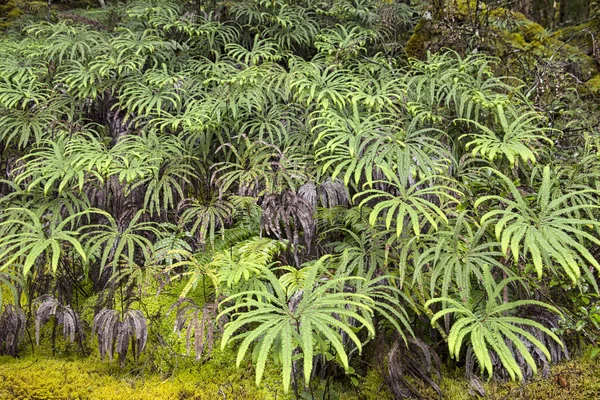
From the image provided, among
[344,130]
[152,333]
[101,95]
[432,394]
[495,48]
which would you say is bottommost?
[432,394]

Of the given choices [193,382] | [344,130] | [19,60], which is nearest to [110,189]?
[193,382]

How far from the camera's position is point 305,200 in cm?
308

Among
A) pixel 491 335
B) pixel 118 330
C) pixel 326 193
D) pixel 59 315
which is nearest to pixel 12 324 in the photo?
pixel 59 315

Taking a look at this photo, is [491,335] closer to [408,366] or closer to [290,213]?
[408,366]

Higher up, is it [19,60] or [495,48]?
[19,60]

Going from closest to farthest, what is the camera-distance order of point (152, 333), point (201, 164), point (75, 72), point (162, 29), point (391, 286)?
1. point (391, 286)
2. point (152, 333)
3. point (201, 164)
4. point (75, 72)
5. point (162, 29)

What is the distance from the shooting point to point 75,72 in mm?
4703

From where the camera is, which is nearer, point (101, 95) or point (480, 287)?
point (480, 287)

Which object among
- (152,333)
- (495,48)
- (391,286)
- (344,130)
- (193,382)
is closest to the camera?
(391,286)

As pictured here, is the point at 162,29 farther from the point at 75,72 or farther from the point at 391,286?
the point at 391,286

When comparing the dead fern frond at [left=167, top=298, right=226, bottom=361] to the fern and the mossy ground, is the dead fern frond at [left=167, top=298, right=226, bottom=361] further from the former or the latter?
the fern

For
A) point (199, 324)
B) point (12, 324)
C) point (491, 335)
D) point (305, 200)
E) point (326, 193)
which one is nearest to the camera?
point (491, 335)

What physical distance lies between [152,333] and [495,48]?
513 cm

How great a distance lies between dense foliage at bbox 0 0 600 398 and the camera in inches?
88.3
